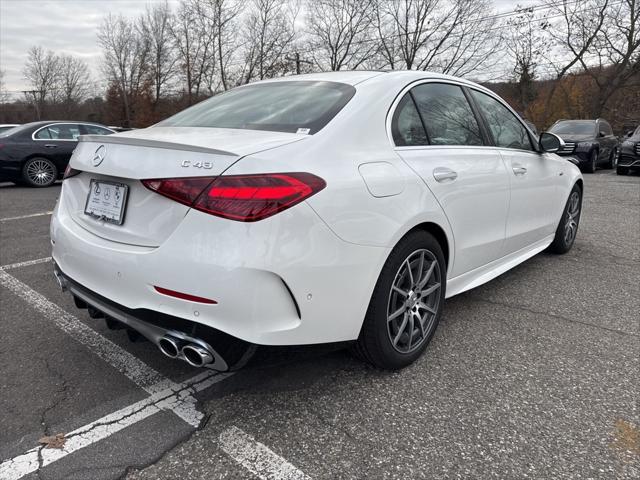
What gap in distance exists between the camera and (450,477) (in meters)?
1.78

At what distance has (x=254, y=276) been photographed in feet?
5.74

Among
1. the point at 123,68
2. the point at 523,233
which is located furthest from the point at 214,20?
the point at 523,233

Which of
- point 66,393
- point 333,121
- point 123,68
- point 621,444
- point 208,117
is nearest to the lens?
point 621,444

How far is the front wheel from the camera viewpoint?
88.0 inches

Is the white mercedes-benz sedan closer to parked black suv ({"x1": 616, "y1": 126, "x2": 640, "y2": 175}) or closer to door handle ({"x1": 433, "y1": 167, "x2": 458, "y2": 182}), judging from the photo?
door handle ({"x1": 433, "y1": 167, "x2": 458, "y2": 182})

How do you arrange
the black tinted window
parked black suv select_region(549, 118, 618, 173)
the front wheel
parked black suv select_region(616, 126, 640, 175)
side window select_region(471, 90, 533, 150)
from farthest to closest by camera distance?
1. parked black suv select_region(549, 118, 618, 173)
2. parked black suv select_region(616, 126, 640, 175)
3. the black tinted window
4. side window select_region(471, 90, 533, 150)
5. the front wheel

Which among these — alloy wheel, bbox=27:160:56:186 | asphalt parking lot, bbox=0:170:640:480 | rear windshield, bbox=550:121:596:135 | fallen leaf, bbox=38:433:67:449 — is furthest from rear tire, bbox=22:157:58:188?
rear windshield, bbox=550:121:596:135

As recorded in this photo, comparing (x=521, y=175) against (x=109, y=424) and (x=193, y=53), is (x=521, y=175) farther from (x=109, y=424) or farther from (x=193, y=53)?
(x=193, y=53)

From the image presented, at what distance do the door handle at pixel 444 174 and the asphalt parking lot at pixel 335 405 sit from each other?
989 mm

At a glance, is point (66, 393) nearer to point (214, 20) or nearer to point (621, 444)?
point (621, 444)

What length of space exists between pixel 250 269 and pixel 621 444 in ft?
5.51

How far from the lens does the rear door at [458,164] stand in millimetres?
2529

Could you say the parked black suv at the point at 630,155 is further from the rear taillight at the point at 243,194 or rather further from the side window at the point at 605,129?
the rear taillight at the point at 243,194

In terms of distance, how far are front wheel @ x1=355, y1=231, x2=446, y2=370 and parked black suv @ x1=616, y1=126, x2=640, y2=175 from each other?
13454mm
